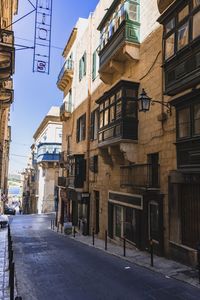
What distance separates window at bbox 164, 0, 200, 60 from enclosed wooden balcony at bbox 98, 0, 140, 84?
369 centimetres

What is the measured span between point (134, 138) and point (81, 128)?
1130 cm

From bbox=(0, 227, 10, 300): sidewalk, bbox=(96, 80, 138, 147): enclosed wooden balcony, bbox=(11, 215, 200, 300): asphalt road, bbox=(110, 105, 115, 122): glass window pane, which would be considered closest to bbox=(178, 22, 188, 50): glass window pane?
bbox=(96, 80, 138, 147): enclosed wooden balcony

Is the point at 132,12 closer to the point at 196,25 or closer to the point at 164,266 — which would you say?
the point at 196,25

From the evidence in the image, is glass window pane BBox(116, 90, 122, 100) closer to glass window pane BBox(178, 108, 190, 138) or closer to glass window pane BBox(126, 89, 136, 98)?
glass window pane BBox(126, 89, 136, 98)

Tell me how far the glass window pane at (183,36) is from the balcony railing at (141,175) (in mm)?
4919

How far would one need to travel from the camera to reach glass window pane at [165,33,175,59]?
11.8 m

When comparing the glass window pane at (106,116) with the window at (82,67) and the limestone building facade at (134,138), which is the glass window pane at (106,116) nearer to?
the limestone building facade at (134,138)

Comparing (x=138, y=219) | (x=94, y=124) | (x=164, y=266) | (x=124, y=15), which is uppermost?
(x=124, y=15)

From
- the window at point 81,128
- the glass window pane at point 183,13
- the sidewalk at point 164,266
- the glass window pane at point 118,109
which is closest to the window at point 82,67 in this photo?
the window at point 81,128

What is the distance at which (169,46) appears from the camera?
12.0 m

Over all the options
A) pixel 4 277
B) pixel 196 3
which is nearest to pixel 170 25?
pixel 196 3

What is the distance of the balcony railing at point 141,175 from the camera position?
1373 cm

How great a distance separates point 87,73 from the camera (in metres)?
25.2

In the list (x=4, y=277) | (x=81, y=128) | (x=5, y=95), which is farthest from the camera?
(x=81, y=128)
